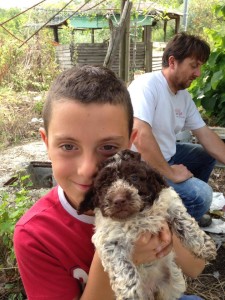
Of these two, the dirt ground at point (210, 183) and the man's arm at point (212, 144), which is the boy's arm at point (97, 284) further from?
the man's arm at point (212, 144)

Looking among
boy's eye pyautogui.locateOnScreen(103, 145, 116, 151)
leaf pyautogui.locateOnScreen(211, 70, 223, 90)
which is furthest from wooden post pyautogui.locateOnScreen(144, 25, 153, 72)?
boy's eye pyautogui.locateOnScreen(103, 145, 116, 151)

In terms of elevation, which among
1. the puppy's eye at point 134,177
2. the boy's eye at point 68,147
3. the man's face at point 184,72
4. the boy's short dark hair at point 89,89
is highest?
the boy's short dark hair at point 89,89

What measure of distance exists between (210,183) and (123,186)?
483cm

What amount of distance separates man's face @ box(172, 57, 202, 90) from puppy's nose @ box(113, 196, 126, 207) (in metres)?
3.50

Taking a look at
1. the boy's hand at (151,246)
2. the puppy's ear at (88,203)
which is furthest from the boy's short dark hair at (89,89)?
the boy's hand at (151,246)

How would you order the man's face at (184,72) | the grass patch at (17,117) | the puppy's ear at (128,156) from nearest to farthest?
1. the puppy's ear at (128,156)
2. the man's face at (184,72)
3. the grass patch at (17,117)

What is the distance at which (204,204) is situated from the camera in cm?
422

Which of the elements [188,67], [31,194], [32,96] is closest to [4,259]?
[31,194]

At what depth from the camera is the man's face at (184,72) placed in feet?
15.5

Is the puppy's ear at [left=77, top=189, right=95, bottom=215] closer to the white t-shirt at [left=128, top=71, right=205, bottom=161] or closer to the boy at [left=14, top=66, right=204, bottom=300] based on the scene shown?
the boy at [left=14, top=66, right=204, bottom=300]

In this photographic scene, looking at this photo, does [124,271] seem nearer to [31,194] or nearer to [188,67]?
[31,194]

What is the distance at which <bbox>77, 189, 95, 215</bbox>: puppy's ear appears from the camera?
5.56 feet

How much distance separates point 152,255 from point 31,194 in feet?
8.44

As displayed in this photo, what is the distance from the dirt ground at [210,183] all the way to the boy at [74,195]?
6.10 ft
